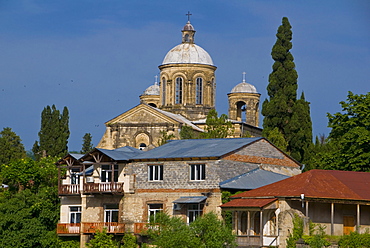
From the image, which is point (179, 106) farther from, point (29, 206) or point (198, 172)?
point (198, 172)

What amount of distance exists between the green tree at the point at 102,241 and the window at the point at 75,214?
3896 mm

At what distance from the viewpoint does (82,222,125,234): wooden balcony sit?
2021 inches

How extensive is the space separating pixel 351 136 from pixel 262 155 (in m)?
5.74

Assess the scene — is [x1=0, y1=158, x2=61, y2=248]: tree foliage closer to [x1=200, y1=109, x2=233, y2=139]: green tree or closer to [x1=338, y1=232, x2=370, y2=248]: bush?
[x1=200, y1=109, x2=233, y2=139]: green tree

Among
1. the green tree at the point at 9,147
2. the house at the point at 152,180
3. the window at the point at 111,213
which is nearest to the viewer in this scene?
the house at the point at 152,180

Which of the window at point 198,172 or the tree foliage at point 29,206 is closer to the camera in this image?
the window at point 198,172

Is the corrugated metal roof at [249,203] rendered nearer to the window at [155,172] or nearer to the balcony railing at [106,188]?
the window at [155,172]

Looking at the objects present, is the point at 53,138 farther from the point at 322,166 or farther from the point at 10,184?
the point at 322,166

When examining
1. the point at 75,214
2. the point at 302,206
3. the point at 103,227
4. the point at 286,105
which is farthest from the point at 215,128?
the point at 302,206

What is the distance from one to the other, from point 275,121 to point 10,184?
768 inches

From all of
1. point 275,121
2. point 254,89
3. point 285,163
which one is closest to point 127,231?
point 285,163

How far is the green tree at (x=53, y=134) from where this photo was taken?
3253 inches

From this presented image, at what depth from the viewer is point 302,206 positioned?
44.3 meters

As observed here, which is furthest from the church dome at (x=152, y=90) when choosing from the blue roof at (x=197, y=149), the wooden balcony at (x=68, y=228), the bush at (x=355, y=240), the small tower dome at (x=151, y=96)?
the bush at (x=355, y=240)
